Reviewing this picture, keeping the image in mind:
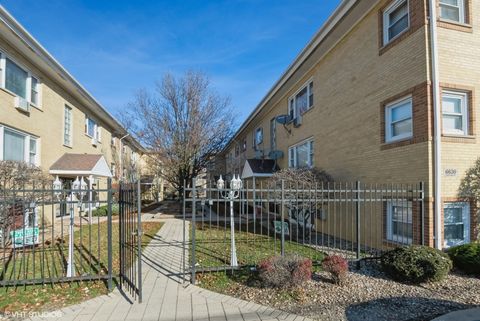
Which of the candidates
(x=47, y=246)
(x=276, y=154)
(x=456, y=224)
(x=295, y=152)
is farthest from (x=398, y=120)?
(x=47, y=246)

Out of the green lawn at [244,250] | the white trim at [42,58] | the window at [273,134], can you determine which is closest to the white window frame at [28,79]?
the white trim at [42,58]

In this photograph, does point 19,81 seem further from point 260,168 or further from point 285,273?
point 285,273

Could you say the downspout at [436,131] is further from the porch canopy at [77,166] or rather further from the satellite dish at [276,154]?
the porch canopy at [77,166]

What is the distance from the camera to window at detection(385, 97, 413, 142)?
8.23m

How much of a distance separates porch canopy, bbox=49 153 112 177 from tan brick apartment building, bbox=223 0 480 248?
11083mm

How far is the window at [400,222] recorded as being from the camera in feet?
26.5

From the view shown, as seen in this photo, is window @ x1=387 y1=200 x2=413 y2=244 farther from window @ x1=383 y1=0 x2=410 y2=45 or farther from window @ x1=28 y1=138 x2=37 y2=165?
window @ x1=28 y1=138 x2=37 y2=165

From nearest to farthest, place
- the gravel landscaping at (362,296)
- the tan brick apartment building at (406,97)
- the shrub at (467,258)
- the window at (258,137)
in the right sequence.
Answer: the gravel landscaping at (362,296) < the shrub at (467,258) < the tan brick apartment building at (406,97) < the window at (258,137)

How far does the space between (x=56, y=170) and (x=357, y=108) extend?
13354 millimetres

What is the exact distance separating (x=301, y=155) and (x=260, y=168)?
3.54 meters

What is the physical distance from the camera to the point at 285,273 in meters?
5.42

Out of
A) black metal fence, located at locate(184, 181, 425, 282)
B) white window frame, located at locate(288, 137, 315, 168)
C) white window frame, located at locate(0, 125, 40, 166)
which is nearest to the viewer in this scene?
Answer: black metal fence, located at locate(184, 181, 425, 282)

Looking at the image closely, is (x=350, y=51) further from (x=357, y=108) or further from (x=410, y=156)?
(x=410, y=156)

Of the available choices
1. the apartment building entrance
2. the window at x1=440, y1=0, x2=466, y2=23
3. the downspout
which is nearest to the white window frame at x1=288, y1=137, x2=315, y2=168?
the downspout
